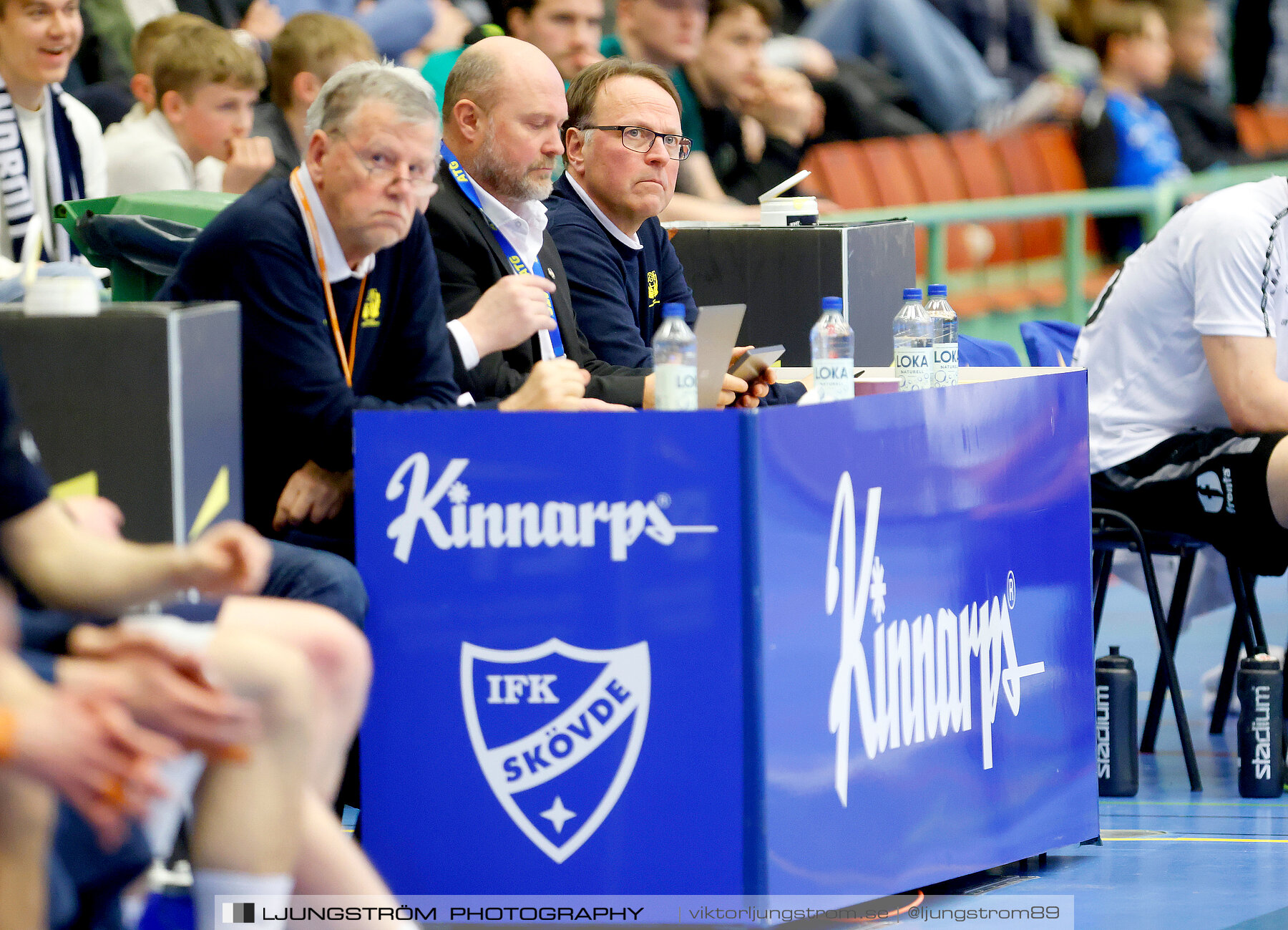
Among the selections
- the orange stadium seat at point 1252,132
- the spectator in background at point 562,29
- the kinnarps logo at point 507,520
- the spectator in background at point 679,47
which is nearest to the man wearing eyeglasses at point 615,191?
the kinnarps logo at point 507,520

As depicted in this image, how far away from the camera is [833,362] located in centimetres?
337

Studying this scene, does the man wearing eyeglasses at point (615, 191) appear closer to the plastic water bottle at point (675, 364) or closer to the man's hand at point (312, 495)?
the plastic water bottle at point (675, 364)

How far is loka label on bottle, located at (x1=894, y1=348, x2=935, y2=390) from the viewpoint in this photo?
361 cm

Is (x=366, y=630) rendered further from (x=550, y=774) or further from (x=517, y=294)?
(x=517, y=294)

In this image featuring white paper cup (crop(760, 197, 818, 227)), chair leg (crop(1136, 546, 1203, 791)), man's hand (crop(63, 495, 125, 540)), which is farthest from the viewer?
white paper cup (crop(760, 197, 818, 227))

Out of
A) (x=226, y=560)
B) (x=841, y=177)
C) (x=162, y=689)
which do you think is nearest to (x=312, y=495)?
(x=226, y=560)

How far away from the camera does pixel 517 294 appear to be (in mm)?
3693

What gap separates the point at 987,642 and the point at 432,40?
5091 millimetres

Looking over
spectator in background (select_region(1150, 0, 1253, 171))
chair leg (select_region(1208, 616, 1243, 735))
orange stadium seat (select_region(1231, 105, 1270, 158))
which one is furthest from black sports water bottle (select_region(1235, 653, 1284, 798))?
orange stadium seat (select_region(1231, 105, 1270, 158))

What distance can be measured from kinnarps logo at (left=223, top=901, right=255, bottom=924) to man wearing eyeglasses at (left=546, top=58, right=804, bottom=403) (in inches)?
83.1

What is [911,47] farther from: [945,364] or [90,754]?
[90,754]

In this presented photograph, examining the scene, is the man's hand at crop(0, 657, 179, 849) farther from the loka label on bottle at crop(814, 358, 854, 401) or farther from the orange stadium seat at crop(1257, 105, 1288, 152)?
the orange stadium seat at crop(1257, 105, 1288, 152)

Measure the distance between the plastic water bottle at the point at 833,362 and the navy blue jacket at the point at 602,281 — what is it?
0.76 metres

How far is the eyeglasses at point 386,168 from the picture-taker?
3.34m
